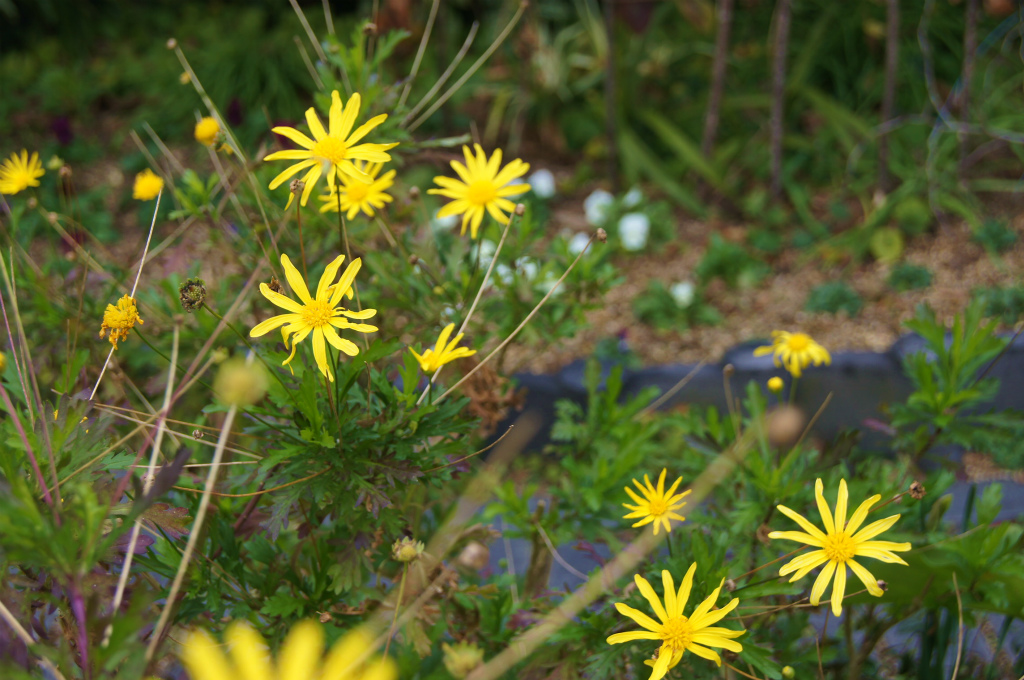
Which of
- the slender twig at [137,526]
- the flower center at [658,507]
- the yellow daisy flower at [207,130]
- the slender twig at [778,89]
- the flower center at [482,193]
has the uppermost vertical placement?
the slender twig at [778,89]

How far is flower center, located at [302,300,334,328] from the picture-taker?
0.82 meters

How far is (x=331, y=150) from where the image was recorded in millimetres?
867

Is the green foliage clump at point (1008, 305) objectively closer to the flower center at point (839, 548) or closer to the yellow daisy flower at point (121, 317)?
the flower center at point (839, 548)

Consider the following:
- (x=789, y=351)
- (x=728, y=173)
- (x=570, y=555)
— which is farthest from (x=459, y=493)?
(x=728, y=173)

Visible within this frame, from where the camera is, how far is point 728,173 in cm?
352

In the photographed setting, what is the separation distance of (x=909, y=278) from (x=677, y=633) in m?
2.47

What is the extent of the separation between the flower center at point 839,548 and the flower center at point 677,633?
0.18 m

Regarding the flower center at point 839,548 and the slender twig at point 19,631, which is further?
the flower center at point 839,548

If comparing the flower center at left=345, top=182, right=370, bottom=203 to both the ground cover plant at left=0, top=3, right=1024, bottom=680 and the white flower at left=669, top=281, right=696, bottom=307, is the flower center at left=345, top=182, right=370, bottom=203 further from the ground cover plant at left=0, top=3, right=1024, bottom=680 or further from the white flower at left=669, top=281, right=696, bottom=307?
the white flower at left=669, top=281, right=696, bottom=307

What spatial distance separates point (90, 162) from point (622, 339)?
10.0 feet

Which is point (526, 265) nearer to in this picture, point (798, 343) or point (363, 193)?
point (363, 193)

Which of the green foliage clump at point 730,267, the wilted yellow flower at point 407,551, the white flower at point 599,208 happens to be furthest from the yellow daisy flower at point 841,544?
the white flower at point 599,208

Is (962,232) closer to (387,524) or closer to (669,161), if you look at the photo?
(669,161)

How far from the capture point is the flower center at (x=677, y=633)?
806 mm
